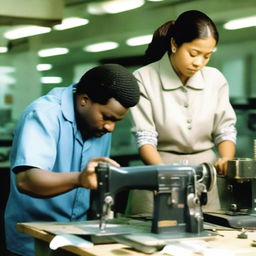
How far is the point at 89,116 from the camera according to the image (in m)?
2.57

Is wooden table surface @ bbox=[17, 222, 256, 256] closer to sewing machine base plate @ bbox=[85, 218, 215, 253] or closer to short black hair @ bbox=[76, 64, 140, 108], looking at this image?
sewing machine base plate @ bbox=[85, 218, 215, 253]

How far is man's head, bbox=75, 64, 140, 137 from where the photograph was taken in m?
2.51

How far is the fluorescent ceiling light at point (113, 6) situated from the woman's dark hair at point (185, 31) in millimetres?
2106

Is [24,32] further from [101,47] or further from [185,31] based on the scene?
[185,31]

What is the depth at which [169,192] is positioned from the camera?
243 cm

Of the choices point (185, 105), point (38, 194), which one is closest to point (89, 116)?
point (38, 194)

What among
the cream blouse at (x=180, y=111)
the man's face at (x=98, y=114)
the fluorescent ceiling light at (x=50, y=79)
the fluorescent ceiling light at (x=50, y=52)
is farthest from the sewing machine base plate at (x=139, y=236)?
the fluorescent ceiling light at (x=50, y=52)

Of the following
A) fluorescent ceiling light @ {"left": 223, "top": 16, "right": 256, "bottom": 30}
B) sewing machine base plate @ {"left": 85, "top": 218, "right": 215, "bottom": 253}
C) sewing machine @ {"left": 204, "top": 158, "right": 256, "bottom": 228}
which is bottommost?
sewing machine base plate @ {"left": 85, "top": 218, "right": 215, "bottom": 253}

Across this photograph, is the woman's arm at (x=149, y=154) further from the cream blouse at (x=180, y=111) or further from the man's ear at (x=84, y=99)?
the man's ear at (x=84, y=99)

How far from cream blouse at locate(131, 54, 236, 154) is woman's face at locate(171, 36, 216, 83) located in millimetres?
113

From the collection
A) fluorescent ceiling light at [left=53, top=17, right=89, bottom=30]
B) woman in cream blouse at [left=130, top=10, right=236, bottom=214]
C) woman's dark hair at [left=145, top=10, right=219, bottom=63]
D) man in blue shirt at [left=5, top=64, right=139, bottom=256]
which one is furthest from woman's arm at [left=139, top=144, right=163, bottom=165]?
fluorescent ceiling light at [left=53, top=17, right=89, bottom=30]

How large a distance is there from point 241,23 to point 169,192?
9.33 feet

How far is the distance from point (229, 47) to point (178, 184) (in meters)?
2.78

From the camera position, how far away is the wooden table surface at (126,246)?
221cm
